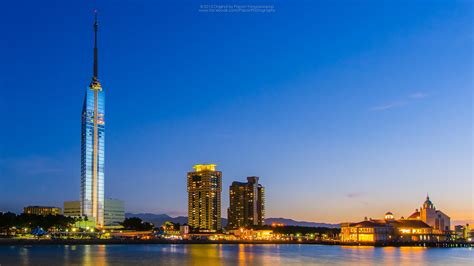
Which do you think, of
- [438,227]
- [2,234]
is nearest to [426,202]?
[438,227]

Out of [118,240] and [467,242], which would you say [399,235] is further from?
[118,240]

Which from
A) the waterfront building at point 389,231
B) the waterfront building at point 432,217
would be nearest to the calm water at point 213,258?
the waterfront building at point 389,231

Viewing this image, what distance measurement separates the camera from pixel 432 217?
184 metres

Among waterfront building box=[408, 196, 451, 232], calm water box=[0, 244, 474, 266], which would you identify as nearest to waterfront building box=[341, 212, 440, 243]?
waterfront building box=[408, 196, 451, 232]

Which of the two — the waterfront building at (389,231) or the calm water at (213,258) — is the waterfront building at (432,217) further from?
the calm water at (213,258)

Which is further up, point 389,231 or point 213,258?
point 213,258

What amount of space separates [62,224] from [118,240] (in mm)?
17168

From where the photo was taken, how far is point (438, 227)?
18638cm

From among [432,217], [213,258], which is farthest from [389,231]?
[213,258]

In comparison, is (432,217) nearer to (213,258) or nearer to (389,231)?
(389,231)

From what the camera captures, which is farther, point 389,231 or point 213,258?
point 389,231

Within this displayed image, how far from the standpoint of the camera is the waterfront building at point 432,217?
595 feet

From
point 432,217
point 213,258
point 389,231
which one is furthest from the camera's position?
point 432,217

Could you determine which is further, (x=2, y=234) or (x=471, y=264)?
(x=2, y=234)
